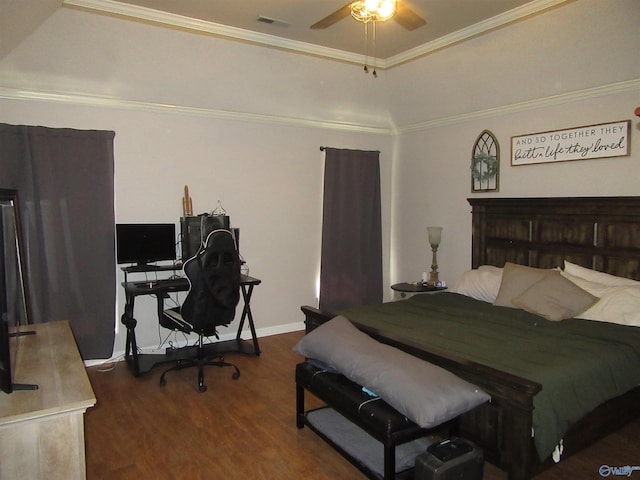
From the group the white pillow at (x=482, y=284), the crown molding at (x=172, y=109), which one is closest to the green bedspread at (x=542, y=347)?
the white pillow at (x=482, y=284)

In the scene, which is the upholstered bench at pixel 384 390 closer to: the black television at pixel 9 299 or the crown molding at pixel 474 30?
the black television at pixel 9 299

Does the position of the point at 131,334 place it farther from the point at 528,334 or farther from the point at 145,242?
the point at 528,334

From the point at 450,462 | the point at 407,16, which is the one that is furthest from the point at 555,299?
the point at 407,16

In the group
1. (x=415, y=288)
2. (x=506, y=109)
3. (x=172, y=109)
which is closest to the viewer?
(x=172, y=109)

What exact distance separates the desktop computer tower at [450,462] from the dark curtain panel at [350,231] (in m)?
3.36

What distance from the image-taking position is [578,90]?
399 cm

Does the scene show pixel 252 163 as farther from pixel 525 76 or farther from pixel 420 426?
pixel 420 426

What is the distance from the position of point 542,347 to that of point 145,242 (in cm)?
329

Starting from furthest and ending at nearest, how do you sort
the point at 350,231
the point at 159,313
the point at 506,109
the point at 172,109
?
the point at 350,231 < the point at 506,109 < the point at 172,109 < the point at 159,313

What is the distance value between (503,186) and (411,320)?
2.07m

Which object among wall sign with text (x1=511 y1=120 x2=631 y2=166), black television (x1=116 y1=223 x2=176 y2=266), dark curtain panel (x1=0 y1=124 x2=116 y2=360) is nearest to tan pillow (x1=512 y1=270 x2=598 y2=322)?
wall sign with text (x1=511 y1=120 x2=631 y2=166)

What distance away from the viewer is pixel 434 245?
5203 millimetres

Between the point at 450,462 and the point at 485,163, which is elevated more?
the point at 485,163

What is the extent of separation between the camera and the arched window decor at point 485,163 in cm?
476
